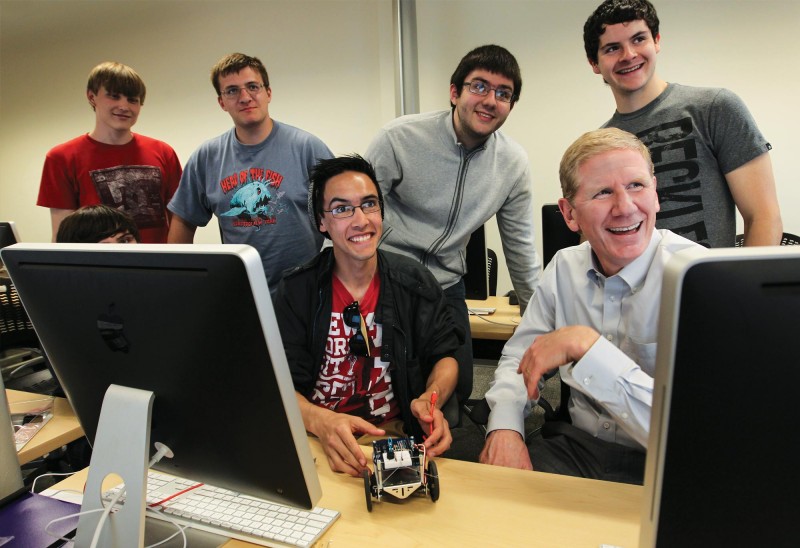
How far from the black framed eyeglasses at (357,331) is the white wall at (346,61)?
292 cm

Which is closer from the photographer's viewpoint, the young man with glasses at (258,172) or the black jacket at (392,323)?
the black jacket at (392,323)

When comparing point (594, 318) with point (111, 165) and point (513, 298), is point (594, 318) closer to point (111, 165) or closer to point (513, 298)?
point (513, 298)

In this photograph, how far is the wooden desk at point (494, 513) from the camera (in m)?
0.86

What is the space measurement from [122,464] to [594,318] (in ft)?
3.51

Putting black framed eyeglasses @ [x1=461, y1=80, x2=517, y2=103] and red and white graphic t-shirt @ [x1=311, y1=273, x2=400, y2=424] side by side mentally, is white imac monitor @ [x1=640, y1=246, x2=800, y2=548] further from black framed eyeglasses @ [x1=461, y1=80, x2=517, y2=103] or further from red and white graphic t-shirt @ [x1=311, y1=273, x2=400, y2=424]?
black framed eyeglasses @ [x1=461, y1=80, x2=517, y2=103]

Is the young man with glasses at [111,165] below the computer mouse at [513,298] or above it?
above

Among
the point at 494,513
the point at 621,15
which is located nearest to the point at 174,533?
the point at 494,513

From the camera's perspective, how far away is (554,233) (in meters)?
2.24

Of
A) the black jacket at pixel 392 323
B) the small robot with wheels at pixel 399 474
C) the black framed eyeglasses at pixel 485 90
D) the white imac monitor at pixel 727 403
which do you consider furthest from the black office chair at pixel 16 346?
the white imac monitor at pixel 727 403

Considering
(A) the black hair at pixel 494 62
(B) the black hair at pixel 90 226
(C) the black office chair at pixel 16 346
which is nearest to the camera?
(B) the black hair at pixel 90 226

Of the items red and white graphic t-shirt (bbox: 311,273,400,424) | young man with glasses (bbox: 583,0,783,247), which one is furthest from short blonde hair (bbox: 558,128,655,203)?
red and white graphic t-shirt (bbox: 311,273,400,424)

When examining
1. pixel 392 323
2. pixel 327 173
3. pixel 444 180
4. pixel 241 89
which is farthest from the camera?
pixel 241 89

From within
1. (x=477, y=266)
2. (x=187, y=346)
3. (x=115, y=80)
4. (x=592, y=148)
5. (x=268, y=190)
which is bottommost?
(x=477, y=266)

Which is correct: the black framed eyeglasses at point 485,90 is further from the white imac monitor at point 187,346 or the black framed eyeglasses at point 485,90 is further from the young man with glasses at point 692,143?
the white imac monitor at point 187,346
